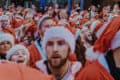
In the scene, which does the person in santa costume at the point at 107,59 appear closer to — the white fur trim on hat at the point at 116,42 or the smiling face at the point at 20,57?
the white fur trim on hat at the point at 116,42

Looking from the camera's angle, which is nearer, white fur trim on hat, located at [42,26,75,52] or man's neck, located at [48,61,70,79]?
man's neck, located at [48,61,70,79]

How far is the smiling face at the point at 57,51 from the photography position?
4.00 metres

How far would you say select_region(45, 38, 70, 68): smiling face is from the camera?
400 cm

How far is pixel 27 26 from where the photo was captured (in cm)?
1048

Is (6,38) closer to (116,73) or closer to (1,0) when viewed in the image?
(116,73)

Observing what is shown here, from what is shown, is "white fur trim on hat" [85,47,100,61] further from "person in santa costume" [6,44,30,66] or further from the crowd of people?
"person in santa costume" [6,44,30,66]

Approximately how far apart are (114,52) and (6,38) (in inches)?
128

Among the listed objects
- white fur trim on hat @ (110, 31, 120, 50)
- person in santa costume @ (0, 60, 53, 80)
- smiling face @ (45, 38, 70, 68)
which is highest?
person in santa costume @ (0, 60, 53, 80)

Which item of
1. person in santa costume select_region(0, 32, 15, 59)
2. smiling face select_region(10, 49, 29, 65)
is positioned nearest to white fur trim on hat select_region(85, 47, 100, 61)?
smiling face select_region(10, 49, 29, 65)

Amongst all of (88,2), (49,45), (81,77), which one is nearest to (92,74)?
(81,77)

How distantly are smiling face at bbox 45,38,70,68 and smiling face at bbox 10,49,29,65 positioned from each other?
574 millimetres

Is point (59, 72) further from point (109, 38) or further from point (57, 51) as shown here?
point (109, 38)

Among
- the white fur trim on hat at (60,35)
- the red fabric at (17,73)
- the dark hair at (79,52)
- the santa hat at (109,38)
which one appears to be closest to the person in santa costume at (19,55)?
the white fur trim on hat at (60,35)

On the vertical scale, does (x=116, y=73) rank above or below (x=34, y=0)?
above
